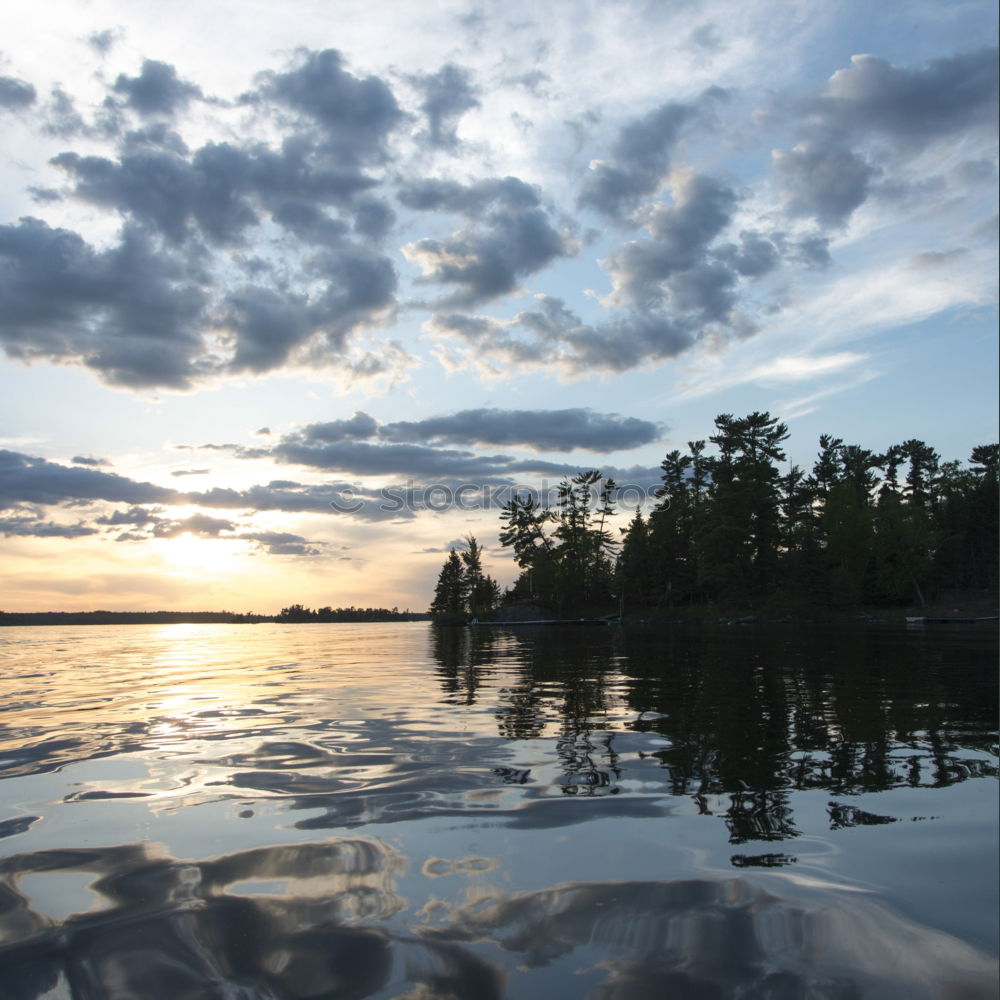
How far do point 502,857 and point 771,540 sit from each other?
3471 inches

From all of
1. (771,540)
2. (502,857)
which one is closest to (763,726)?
(502,857)

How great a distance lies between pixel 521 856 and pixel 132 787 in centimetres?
422

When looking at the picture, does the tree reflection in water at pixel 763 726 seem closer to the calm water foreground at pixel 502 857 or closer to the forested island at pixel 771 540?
the calm water foreground at pixel 502 857

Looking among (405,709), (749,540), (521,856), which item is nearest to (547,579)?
(749,540)

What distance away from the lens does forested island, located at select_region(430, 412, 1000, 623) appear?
78188 mm

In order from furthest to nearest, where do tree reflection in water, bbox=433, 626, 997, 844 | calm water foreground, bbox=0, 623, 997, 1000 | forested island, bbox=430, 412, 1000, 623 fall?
1. forested island, bbox=430, 412, 1000, 623
2. tree reflection in water, bbox=433, 626, 997, 844
3. calm water foreground, bbox=0, 623, 997, 1000

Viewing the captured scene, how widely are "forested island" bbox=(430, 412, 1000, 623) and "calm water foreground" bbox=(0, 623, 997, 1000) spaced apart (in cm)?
7567

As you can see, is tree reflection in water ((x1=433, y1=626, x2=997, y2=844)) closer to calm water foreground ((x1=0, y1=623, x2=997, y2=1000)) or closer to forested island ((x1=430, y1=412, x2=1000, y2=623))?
calm water foreground ((x1=0, y1=623, x2=997, y2=1000))

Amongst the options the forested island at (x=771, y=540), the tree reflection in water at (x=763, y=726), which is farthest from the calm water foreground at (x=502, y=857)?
the forested island at (x=771, y=540)

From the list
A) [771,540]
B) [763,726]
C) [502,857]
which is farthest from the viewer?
[771,540]

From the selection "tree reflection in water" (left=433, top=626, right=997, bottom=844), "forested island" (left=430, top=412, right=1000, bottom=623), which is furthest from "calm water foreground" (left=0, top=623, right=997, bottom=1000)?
"forested island" (left=430, top=412, right=1000, bottom=623)

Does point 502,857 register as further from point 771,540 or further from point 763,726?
point 771,540

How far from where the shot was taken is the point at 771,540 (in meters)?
85.6

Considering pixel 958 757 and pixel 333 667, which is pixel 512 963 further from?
pixel 333 667
